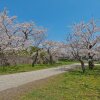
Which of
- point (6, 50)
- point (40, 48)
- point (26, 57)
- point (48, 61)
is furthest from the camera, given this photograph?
point (48, 61)

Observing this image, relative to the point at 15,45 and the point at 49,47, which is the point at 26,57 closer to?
the point at 15,45

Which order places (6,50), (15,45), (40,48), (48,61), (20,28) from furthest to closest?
1. (48,61)
2. (40,48)
3. (20,28)
4. (15,45)
5. (6,50)

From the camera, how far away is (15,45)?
146 ft

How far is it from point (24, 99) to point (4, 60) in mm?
31580

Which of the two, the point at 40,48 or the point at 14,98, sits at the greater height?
the point at 40,48

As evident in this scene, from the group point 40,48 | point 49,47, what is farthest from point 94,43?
point 49,47

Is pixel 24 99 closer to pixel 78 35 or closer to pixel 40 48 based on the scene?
pixel 78 35

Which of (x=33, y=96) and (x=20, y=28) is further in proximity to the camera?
(x=20, y=28)

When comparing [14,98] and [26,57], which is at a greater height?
[26,57]

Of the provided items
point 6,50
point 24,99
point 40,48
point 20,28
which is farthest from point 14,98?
point 40,48

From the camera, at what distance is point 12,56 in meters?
45.5

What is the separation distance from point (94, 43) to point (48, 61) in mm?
22896

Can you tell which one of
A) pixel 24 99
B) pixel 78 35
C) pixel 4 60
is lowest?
pixel 24 99

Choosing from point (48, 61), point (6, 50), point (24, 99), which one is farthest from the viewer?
point (48, 61)
